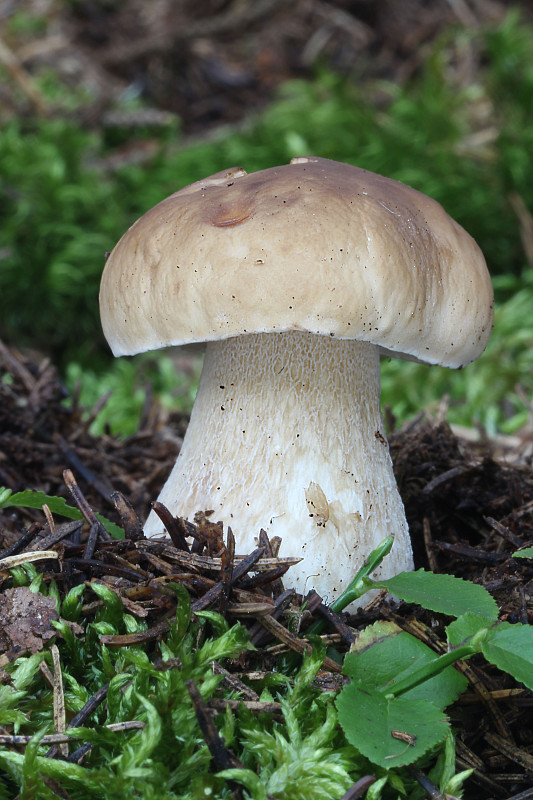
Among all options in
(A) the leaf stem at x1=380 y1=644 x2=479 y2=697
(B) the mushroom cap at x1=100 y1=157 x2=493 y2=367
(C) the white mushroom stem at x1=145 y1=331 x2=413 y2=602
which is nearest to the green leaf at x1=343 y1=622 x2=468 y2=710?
(A) the leaf stem at x1=380 y1=644 x2=479 y2=697

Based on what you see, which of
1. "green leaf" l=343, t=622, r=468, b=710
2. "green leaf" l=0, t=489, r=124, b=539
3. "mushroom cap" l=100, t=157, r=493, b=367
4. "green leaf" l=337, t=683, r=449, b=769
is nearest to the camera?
"green leaf" l=337, t=683, r=449, b=769

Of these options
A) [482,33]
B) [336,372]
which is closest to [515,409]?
[336,372]

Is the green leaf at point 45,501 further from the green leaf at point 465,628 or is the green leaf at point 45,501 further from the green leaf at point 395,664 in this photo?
the green leaf at point 465,628

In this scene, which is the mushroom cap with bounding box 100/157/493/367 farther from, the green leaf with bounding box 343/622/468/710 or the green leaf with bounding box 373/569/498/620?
the green leaf with bounding box 343/622/468/710

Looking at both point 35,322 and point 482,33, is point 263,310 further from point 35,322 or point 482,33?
point 482,33

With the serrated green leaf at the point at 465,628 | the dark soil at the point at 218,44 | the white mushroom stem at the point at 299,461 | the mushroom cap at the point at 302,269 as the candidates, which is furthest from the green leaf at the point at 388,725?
the dark soil at the point at 218,44

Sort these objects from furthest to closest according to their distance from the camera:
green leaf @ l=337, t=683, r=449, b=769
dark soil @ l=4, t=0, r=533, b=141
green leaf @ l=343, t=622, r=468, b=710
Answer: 1. dark soil @ l=4, t=0, r=533, b=141
2. green leaf @ l=343, t=622, r=468, b=710
3. green leaf @ l=337, t=683, r=449, b=769
